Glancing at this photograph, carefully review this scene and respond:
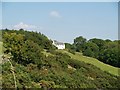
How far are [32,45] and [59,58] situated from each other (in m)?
4.12

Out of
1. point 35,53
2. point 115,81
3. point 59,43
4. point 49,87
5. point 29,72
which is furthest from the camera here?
point 59,43

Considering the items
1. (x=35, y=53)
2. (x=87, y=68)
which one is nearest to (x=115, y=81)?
(x=87, y=68)

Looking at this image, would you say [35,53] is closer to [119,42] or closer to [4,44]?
[4,44]

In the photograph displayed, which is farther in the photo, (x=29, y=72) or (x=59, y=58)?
(x=59, y=58)

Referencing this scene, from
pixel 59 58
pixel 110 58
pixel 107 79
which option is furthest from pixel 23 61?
pixel 110 58

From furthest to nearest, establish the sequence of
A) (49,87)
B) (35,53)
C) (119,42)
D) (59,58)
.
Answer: (119,42) < (59,58) < (35,53) < (49,87)

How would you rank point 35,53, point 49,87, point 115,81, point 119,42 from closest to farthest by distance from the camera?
point 49,87 → point 35,53 → point 115,81 → point 119,42

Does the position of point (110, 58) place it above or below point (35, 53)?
below

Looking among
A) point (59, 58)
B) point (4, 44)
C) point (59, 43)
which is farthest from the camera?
point (59, 43)

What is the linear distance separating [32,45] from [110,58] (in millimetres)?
18638

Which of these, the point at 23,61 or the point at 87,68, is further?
the point at 87,68

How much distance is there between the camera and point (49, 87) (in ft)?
53.3

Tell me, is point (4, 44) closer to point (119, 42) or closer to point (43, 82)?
point (43, 82)

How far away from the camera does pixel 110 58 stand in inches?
1510
